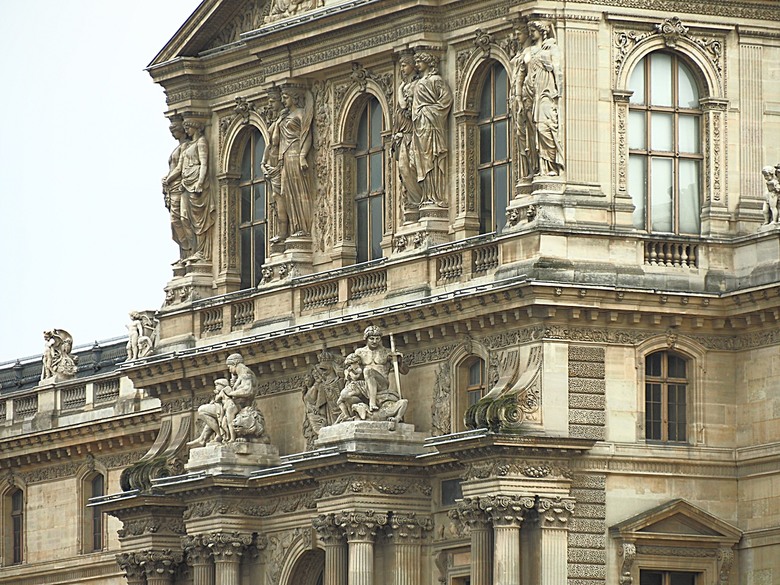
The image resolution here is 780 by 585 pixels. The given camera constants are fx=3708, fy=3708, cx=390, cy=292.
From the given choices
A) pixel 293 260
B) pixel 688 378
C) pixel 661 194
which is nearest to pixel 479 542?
pixel 688 378

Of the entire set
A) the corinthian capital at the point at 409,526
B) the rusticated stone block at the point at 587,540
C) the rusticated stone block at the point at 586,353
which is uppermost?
the rusticated stone block at the point at 586,353

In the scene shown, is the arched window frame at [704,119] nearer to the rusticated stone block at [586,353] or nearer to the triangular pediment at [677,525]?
the rusticated stone block at [586,353]

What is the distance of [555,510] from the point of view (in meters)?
73.9

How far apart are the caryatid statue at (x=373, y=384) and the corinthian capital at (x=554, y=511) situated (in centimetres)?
535

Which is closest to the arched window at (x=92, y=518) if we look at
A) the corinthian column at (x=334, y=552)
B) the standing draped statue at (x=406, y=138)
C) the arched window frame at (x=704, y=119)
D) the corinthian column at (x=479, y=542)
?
the corinthian column at (x=334, y=552)

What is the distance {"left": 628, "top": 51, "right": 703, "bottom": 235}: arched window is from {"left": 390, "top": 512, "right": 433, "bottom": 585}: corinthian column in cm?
795

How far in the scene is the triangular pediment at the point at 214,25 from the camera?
86.4 m

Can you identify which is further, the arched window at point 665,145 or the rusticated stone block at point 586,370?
the arched window at point 665,145

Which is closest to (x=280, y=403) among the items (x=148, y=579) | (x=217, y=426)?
(x=217, y=426)

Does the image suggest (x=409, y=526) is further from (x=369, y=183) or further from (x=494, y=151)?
(x=369, y=183)

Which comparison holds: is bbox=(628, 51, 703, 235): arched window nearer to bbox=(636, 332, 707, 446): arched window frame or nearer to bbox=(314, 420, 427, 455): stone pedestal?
bbox=(636, 332, 707, 446): arched window frame

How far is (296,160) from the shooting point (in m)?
83.4

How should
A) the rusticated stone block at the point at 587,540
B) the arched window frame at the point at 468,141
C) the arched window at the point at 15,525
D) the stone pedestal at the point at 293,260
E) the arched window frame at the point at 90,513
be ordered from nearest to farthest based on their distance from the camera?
the rusticated stone block at the point at 587,540 < the arched window frame at the point at 468,141 < the stone pedestal at the point at 293,260 < the arched window frame at the point at 90,513 < the arched window at the point at 15,525

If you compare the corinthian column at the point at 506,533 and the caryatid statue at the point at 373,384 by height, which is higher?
the caryatid statue at the point at 373,384
